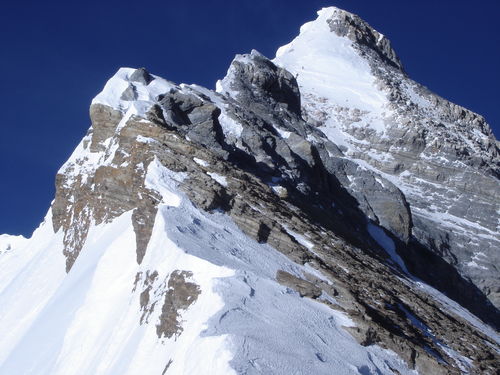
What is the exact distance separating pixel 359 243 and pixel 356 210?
15.6 metres

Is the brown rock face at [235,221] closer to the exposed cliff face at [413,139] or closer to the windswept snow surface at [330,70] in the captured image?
the exposed cliff face at [413,139]

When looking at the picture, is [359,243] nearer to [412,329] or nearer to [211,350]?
[412,329]

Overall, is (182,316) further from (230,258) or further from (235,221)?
(235,221)

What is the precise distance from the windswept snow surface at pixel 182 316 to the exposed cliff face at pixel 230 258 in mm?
73

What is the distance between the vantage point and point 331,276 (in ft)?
97.3

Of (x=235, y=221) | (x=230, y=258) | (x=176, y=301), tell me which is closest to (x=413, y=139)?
(x=235, y=221)

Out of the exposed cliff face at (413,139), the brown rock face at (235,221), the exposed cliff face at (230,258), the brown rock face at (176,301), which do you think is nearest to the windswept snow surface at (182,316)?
the exposed cliff face at (230,258)

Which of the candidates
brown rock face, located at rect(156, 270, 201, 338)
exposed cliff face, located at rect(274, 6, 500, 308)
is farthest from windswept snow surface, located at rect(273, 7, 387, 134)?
brown rock face, located at rect(156, 270, 201, 338)

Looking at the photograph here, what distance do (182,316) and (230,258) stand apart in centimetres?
422

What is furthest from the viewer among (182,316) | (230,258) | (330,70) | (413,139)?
(330,70)

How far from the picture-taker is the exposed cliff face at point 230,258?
2319cm

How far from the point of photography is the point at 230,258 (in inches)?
1074

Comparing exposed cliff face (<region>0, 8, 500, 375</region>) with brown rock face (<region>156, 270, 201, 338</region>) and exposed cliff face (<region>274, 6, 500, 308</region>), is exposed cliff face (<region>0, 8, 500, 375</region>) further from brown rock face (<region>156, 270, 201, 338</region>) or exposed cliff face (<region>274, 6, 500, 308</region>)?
exposed cliff face (<region>274, 6, 500, 308</region>)

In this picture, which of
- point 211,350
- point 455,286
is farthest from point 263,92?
point 211,350
